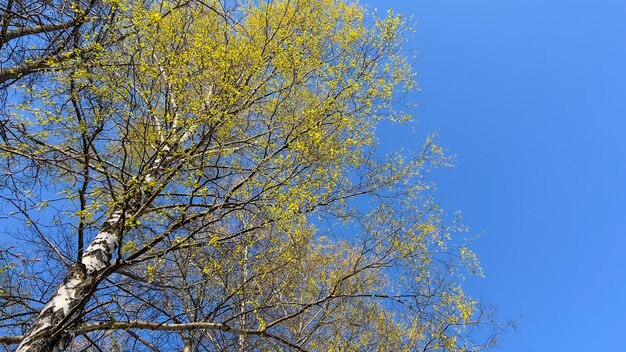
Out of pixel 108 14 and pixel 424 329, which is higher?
pixel 108 14

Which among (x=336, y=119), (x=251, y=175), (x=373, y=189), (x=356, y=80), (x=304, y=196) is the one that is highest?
(x=356, y=80)

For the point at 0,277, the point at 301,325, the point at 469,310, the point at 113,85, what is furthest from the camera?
the point at 301,325

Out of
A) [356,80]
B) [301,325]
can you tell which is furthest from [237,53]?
[301,325]

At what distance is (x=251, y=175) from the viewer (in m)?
3.58

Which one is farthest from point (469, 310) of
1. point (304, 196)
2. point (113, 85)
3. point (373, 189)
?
point (113, 85)

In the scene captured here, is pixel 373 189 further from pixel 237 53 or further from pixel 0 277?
pixel 0 277

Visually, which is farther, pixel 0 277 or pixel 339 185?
pixel 339 185

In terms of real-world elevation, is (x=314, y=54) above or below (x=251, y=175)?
above

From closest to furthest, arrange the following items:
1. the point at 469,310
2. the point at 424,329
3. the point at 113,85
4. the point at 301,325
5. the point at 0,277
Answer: the point at 113,85 → the point at 0,277 → the point at 469,310 → the point at 424,329 → the point at 301,325

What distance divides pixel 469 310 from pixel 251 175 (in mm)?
2361

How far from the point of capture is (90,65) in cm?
324

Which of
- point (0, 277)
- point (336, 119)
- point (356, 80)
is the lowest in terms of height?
point (0, 277)

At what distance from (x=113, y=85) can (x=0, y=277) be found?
2.03 meters

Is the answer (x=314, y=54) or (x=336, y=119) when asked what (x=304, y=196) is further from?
(x=314, y=54)
